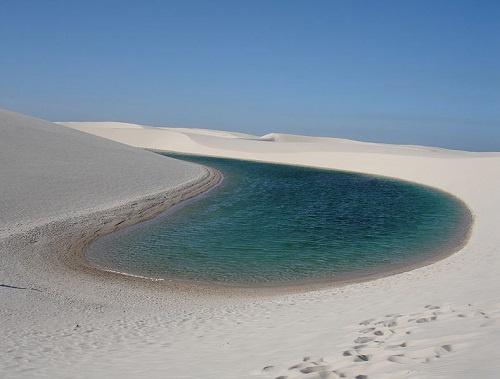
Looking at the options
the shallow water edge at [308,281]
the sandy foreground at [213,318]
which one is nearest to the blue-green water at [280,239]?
the shallow water edge at [308,281]

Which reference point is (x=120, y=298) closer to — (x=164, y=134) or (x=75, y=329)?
(x=75, y=329)

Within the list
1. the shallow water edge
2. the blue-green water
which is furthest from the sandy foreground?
the blue-green water

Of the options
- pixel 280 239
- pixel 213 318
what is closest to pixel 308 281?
pixel 213 318

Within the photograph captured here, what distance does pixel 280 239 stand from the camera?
13578mm

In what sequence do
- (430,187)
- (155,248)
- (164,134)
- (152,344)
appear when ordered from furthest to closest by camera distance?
(164,134) < (430,187) < (155,248) < (152,344)

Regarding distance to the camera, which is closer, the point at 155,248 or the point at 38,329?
the point at 38,329

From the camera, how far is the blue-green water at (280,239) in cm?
1067

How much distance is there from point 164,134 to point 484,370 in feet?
230

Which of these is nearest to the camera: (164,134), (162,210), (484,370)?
(484,370)

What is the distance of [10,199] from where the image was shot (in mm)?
14961

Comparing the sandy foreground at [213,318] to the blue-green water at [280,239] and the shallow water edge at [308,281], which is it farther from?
the blue-green water at [280,239]

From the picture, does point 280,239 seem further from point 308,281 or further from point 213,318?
point 213,318

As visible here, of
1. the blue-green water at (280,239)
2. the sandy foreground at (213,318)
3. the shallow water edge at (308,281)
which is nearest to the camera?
the sandy foreground at (213,318)

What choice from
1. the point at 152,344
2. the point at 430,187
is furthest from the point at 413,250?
the point at 430,187
